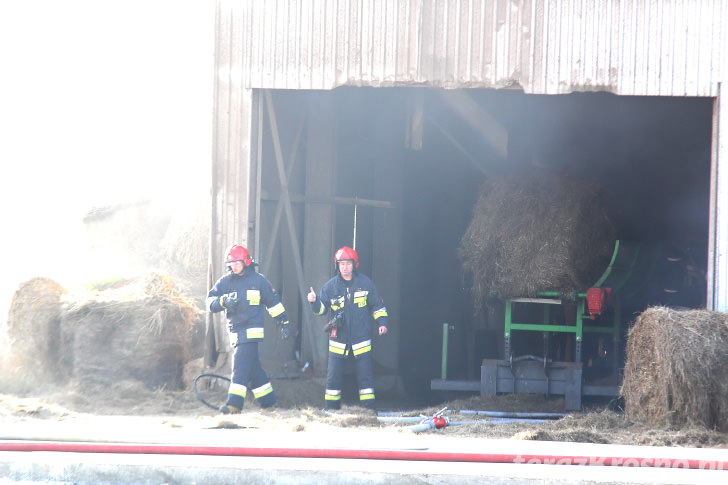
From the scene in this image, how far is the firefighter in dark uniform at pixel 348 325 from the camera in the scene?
29.9 feet

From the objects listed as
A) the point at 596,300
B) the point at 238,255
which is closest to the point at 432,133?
the point at 596,300

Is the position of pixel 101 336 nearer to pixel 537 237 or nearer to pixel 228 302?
pixel 228 302

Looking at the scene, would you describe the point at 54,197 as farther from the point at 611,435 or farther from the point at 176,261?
the point at 611,435

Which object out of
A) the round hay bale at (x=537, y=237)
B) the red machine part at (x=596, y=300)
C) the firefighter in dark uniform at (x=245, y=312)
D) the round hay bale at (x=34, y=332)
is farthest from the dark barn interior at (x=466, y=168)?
the round hay bale at (x=34, y=332)

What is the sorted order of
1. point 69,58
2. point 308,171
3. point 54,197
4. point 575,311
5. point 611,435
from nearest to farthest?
1. point 611,435
2. point 575,311
3. point 308,171
4. point 54,197
5. point 69,58

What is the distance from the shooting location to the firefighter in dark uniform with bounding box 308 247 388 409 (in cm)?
912

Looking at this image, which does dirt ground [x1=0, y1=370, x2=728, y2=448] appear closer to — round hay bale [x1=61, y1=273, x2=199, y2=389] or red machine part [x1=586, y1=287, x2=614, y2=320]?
round hay bale [x1=61, y1=273, x2=199, y2=389]

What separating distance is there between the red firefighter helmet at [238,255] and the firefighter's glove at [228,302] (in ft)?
1.35

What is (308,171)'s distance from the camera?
38.5ft

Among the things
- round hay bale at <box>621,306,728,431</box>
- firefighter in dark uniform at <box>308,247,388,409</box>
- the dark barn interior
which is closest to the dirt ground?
round hay bale at <box>621,306,728,431</box>

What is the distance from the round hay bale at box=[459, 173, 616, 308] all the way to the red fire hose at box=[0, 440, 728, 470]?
14.7 ft

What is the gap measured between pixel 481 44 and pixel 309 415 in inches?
185

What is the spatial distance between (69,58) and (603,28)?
2145cm

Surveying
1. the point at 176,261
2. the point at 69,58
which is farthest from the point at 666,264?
the point at 69,58
